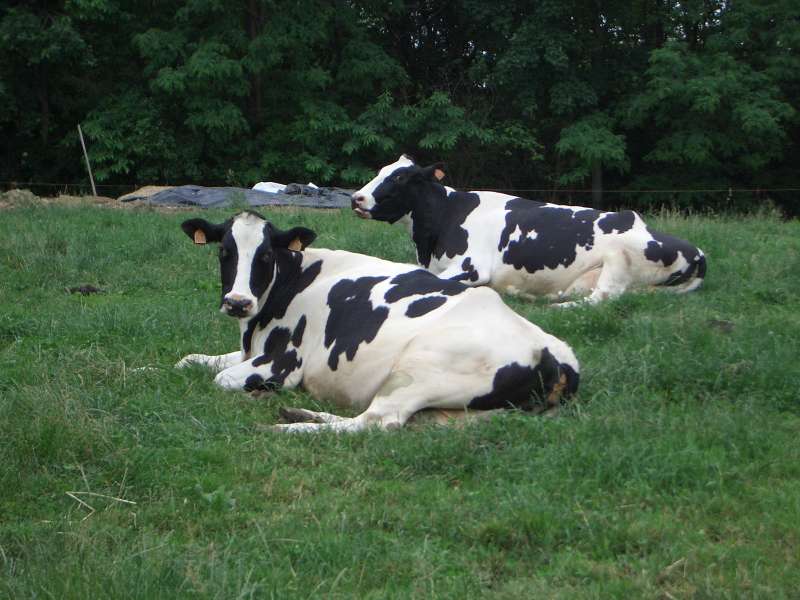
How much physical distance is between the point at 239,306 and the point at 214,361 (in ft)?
2.23

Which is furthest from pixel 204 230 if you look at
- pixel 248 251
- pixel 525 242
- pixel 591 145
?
pixel 591 145

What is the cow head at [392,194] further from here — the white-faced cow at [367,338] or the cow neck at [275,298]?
the cow neck at [275,298]

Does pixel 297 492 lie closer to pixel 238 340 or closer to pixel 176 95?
pixel 238 340

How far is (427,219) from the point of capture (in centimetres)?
1141

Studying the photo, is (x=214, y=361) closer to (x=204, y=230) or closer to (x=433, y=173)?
(x=204, y=230)

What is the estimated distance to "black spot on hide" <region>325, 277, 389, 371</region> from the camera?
6723mm

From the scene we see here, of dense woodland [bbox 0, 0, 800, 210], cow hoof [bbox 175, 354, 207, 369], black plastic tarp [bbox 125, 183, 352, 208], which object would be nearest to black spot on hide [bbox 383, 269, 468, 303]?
cow hoof [bbox 175, 354, 207, 369]

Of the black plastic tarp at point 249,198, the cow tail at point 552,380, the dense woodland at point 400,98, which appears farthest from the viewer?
the dense woodland at point 400,98

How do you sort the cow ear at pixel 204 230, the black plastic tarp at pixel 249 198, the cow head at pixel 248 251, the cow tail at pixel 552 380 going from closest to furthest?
the cow tail at pixel 552 380, the cow head at pixel 248 251, the cow ear at pixel 204 230, the black plastic tarp at pixel 249 198

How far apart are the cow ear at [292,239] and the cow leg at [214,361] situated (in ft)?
2.60

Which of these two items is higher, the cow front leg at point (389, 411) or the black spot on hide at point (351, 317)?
the black spot on hide at point (351, 317)

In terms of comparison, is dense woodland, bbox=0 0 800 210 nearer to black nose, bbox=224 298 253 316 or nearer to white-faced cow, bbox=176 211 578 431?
white-faced cow, bbox=176 211 578 431

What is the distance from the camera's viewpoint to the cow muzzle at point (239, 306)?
692 centimetres

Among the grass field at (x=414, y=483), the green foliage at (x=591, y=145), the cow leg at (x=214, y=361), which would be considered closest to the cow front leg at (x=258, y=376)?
the grass field at (x=414, y=483)
